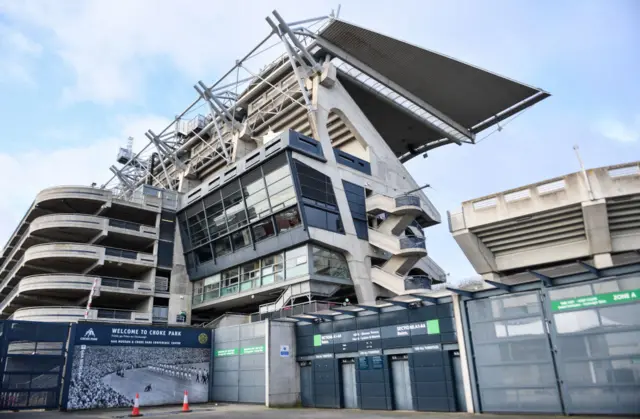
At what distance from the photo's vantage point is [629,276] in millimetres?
14492

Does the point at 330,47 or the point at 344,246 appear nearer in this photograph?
the point at 344,246

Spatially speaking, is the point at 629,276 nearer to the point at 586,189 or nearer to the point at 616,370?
the point at 616,370

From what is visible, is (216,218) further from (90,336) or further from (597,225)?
(597,225)

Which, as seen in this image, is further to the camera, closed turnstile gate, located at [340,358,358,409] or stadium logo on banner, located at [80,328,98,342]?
stadium logo on banner, located at [80,328,98,342]

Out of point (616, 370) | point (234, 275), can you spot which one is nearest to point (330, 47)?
point (234, 275)

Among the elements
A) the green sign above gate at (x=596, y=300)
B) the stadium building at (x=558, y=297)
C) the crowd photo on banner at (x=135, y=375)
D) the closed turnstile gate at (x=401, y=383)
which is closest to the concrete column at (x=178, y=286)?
the crowd photo on banner at (x=135, y=375)

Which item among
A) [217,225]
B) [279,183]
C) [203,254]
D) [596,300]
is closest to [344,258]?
[279,183]

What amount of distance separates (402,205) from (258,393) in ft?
60.1

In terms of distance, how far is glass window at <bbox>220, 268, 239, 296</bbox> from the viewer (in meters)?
38.5

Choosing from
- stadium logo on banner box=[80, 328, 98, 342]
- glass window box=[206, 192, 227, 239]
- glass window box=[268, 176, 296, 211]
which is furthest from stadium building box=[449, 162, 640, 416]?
glass window box=[206, 192, 227, 239]

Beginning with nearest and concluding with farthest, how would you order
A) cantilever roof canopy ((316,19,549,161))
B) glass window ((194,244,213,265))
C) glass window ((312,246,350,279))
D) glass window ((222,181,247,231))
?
glass window ((312,246,350,279)) < glass window ((222,181,247,231)) < cantilever roof canopy ((316,19,549,161)) < glass window ((194,244,213,265))

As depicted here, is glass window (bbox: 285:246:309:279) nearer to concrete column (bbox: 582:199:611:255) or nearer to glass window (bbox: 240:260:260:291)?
glass window (bbox: 240:260:260:291)

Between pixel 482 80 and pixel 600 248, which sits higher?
pixel 482 80

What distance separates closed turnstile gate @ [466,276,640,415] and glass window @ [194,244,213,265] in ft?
93.7
